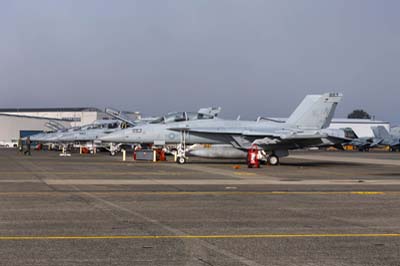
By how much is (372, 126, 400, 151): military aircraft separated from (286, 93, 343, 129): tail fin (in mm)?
49019

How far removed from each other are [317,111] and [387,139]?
52085 mm

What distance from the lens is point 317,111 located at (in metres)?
36.5

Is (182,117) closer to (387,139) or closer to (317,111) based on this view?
(317,111)

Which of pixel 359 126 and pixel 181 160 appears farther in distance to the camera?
pixel 359 126

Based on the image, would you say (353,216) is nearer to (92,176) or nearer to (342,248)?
(342,248)

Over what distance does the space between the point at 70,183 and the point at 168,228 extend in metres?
9.96

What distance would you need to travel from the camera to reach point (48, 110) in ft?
447

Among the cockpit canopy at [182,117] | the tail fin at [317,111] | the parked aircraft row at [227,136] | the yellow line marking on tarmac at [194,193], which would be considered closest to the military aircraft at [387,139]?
→ the tail fin at [317,111]

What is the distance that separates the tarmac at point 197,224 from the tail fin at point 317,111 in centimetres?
1748

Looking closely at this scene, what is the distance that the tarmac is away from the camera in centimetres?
800

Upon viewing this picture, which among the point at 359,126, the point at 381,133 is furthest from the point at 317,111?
the point at 359,126

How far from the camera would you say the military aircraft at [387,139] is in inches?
3264

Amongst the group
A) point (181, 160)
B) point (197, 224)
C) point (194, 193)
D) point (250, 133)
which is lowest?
point (197, 224)

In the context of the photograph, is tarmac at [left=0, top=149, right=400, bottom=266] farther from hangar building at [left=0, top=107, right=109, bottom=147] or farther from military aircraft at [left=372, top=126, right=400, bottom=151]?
hangar building at [left=0, top=107, right=109, bottom=147]
